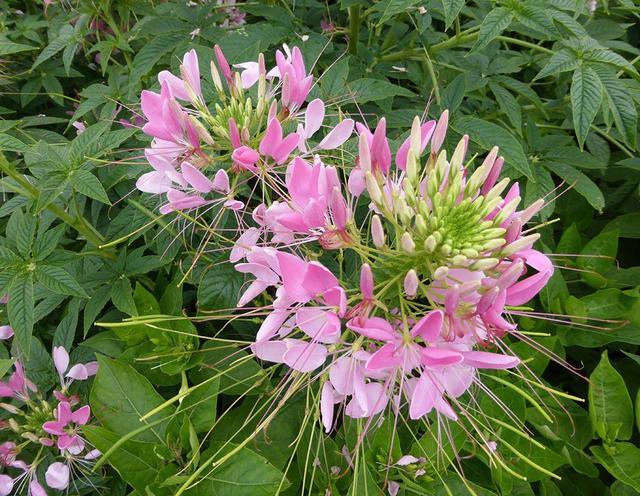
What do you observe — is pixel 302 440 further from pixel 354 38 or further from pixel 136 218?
pixel 354 38

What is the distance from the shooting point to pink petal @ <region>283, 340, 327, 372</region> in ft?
2.81

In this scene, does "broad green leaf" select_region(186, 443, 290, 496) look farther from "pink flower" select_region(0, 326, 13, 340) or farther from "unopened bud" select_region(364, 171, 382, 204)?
"pink flower" select_region(0, 326, 13, 340)

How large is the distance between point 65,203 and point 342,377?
107cm

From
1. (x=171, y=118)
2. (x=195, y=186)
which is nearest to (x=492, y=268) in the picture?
(x=195, y=186)

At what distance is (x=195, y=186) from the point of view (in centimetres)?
101

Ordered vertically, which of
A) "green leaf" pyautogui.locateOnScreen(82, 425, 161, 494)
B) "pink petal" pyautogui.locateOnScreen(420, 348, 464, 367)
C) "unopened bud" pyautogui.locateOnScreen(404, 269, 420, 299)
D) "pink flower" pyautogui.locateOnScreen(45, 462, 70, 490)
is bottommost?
"pink flower" pyautogui.locateOnScreen(45, 462, 70, 490)

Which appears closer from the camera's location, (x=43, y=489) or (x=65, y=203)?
(x=43, y=489)

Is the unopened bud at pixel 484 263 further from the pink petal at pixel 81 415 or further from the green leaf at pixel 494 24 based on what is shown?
the pink petal at pixel 81 415

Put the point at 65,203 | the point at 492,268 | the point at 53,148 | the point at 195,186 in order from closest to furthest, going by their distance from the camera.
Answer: the point at 492,268
the point at 195,186
the point at 53,148
the point at 65,203

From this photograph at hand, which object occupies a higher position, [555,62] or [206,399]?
[555,62]

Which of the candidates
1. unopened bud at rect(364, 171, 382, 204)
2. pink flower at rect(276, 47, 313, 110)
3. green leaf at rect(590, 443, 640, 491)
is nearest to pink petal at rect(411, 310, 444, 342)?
unopened bud at rect(364, 171, 382, 204)

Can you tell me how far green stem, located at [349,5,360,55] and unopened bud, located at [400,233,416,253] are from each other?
1100 mm

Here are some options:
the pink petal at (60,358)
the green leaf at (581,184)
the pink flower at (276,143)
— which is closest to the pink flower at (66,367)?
the pink petal at (60,358)

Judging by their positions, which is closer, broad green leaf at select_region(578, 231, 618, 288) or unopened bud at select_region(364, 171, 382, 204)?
unopened bud at select_region(364, 171, 382, 204)
